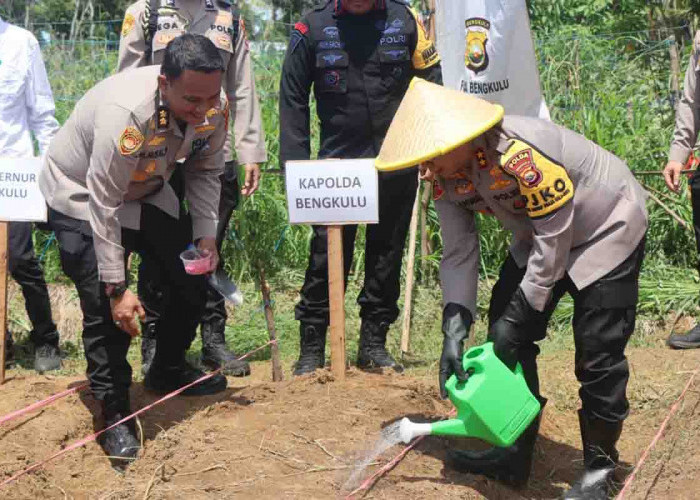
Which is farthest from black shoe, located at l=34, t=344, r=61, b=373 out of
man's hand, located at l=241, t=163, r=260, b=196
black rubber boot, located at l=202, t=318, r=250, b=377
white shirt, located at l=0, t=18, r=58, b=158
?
man's hand, located at l=241, t=163, r=260, b=196

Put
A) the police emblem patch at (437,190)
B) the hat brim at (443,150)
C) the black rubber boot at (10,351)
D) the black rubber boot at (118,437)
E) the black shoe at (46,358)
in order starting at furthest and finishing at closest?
the black rubber boot at (10,351) < the black shoe at (46,358) < the black rubber boot at (118,437) < the police emblem patch at (437,190) < the hat brim at (443,150)

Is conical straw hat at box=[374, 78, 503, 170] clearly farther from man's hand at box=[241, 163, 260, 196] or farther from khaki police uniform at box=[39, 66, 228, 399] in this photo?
man's hand at box=[241, 163, 260, 196]

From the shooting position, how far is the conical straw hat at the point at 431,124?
3.21m

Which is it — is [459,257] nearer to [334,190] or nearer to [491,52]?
[334,190]

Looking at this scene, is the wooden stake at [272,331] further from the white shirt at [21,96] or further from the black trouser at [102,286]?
the white shirt at [21,96]

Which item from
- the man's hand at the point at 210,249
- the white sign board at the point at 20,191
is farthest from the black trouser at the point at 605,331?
the white sign board at the point at 20,191

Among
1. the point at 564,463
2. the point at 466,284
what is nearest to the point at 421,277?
the point at 564,463

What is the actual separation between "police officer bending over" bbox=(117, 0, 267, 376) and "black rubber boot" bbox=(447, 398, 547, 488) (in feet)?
5.58

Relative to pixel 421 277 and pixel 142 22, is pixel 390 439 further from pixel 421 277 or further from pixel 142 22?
pixel 421 277

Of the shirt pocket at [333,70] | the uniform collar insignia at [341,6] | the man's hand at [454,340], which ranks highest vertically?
the uniform collar insignia at [341,6]

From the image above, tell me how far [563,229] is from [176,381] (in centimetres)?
239

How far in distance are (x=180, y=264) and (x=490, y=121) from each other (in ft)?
5.89

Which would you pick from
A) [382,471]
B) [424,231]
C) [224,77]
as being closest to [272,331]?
[382,471]

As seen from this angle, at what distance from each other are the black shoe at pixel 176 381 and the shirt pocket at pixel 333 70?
162 centimetres
